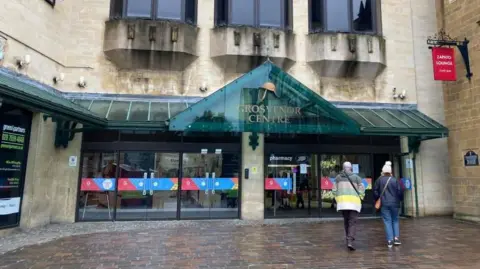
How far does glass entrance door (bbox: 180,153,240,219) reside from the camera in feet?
36.6

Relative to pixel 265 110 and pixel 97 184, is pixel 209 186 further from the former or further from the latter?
pixel 97 184

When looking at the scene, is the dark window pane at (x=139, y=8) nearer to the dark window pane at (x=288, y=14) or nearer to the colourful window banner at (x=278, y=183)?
the dark window pane at (x=288, y=14)

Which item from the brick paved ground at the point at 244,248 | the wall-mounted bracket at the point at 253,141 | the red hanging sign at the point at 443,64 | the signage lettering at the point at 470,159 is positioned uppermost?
the red hanging sign at the point at 443,64

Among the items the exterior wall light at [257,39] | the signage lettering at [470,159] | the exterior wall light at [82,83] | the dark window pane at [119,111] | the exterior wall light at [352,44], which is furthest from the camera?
the exterior wall light at [352,44]

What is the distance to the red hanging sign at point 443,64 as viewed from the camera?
1132 centimetres

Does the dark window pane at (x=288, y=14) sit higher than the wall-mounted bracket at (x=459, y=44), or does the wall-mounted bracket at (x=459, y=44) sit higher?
the dark window pane at (x=288, y=14)

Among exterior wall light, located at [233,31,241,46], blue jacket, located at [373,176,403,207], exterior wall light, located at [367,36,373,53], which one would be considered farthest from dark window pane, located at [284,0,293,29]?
blue jacket, located at [373,176,403,207]

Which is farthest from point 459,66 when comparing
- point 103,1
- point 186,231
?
point 103,1

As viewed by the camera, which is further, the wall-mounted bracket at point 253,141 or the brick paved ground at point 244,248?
the wall-mounted bracket at point 253,141

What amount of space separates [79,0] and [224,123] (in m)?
6.47

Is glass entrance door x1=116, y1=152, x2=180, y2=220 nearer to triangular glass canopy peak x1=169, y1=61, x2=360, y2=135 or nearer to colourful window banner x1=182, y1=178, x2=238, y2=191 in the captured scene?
colourful window banner x1=182, y1=178, x2=238, y2=191

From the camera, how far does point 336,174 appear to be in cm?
1191

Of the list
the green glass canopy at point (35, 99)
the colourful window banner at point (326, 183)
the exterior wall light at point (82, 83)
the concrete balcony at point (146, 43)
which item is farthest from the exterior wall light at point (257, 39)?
the exterior wall light at point (82, 83)

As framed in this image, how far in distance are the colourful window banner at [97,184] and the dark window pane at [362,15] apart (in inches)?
383
